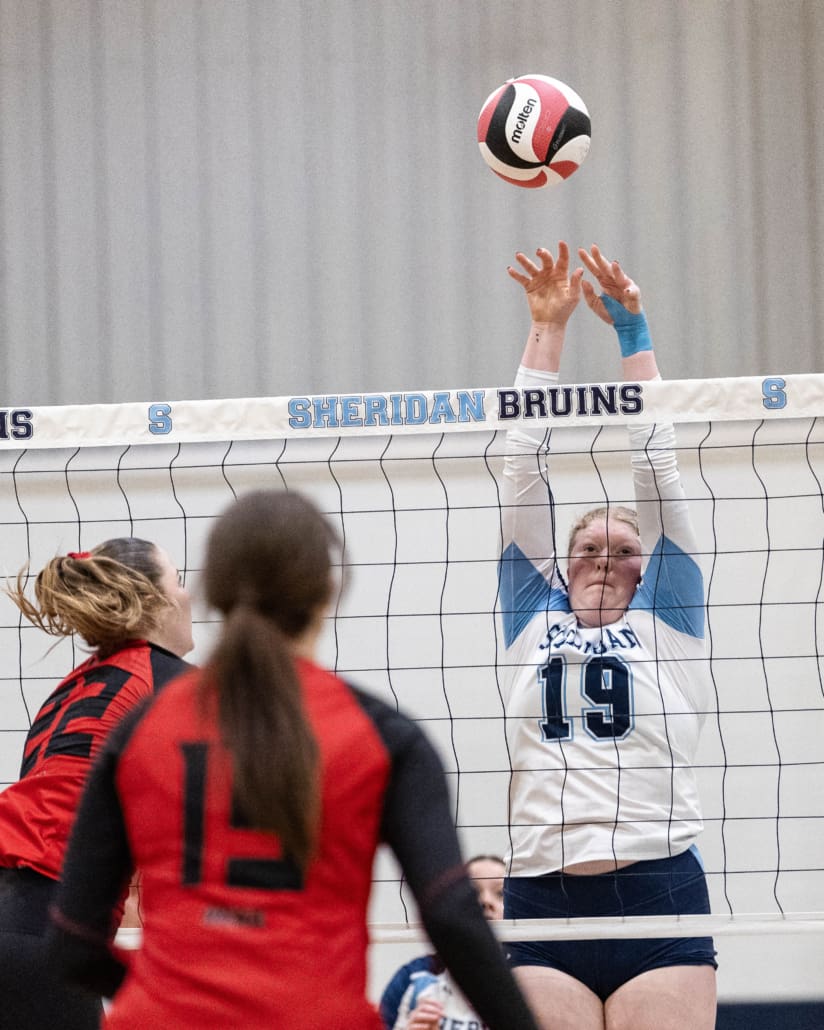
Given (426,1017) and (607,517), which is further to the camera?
(426,1017)

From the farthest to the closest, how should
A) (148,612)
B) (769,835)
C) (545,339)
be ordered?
1. (769,835)
2. (545,339)
3. (148,612)

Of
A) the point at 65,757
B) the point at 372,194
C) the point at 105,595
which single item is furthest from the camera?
the point at 372,194

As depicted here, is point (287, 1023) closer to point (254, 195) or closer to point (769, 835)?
point (769, 835)

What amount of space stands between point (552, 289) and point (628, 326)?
23cm

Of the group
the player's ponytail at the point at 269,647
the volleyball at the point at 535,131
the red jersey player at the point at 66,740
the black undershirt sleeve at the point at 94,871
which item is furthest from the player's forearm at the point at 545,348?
the black undershirt sleeve at the point at 94,871

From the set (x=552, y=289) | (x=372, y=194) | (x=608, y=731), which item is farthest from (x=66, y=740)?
(x=372, y=194)

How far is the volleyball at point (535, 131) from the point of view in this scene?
3744mm

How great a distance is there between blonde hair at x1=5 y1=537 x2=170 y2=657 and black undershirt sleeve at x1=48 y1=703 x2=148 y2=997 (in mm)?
1183

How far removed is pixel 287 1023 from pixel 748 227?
15.9ft

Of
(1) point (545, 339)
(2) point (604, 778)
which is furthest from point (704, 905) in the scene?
(1) point (545, 339)

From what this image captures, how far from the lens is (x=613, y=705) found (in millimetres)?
3098

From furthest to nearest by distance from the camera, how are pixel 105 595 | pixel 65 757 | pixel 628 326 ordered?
pixel 628 326, pixel 105 595, pixel 65 757

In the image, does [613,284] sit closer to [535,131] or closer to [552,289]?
[552,289]

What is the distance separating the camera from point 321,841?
4.71ft
